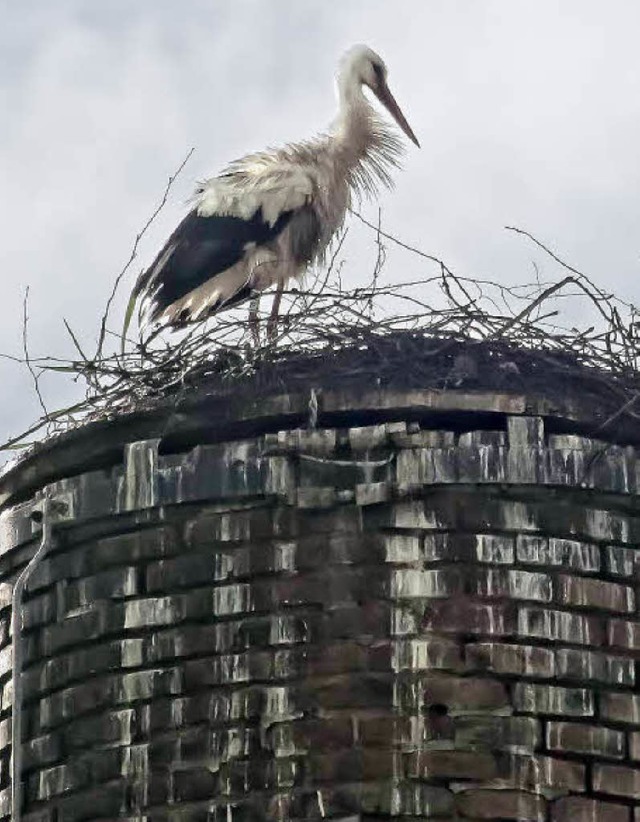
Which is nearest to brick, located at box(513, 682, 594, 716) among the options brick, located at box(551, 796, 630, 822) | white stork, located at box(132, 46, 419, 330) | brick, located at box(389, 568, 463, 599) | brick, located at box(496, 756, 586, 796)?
brick, located at box(496, 756, 586, 796)

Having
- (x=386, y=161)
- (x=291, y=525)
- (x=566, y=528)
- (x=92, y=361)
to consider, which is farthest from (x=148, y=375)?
(x=386, y=161)

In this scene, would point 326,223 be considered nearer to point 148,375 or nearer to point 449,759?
point 148,375

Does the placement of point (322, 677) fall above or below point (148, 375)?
below

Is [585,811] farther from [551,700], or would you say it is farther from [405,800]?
[405,800]

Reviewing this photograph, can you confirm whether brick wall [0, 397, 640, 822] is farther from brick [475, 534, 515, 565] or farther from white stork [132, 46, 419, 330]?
white stork [132, 46, 419, 330]

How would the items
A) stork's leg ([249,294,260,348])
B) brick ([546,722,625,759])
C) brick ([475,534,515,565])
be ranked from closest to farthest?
brick ([546,722,625,759]), brick ([475,534,515,565]), stork's leg ([249,294,260,348])

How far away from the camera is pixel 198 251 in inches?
666

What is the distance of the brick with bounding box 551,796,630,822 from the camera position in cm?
1334

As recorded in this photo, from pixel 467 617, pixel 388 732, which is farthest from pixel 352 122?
pixel 388 732

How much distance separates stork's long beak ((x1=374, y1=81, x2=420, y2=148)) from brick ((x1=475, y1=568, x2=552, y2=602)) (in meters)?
5.08

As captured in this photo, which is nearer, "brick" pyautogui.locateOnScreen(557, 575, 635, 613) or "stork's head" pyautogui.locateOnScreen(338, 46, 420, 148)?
"brick" pyautogui.locateOnScreen(557, 575, 635, 613)

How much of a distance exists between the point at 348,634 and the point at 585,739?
1182mm

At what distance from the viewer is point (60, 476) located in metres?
14.7

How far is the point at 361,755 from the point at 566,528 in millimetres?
1507
